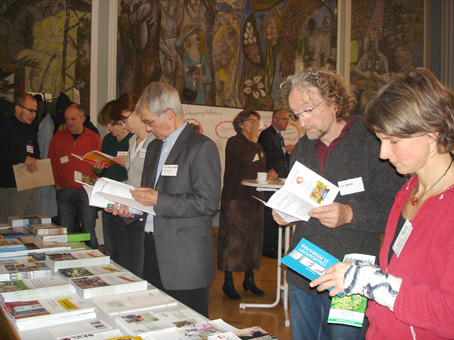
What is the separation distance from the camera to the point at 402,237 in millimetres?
1072

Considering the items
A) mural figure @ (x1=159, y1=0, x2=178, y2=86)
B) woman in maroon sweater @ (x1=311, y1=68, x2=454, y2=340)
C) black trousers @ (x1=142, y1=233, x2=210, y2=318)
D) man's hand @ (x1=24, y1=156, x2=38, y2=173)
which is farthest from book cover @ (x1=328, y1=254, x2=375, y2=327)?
mural figure @ (x1=159, y1=0, x2=178, y2=86)

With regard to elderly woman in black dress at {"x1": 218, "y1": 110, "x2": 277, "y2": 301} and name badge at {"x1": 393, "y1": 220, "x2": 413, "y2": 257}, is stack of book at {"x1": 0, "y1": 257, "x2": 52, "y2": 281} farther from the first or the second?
elderly woman in black dress at {"x1": 218, "y1": 110, "x2": 277, "y2": 301}

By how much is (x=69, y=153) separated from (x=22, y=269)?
2.81 metres

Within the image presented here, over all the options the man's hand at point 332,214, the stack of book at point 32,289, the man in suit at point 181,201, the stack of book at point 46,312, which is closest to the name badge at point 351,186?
the man's hand at point 332,214

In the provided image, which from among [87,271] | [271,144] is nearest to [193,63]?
[271,144]

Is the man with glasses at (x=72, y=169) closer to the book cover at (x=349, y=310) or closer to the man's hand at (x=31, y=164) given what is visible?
the man's hand at (x=31, y=164)

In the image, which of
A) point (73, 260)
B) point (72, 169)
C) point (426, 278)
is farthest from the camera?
point (72, 169)

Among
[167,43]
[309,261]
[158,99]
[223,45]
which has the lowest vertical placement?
[309,261]

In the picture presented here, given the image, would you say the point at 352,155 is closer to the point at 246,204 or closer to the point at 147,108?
the point at 147,108

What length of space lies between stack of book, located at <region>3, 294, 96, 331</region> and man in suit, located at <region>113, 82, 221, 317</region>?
624 mm

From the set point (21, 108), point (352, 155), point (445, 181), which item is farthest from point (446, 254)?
point (21, 108)

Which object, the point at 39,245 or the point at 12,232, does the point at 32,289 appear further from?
the point at 12,232

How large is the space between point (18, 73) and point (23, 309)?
425 cm

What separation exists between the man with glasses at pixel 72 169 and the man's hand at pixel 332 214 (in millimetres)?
3395
